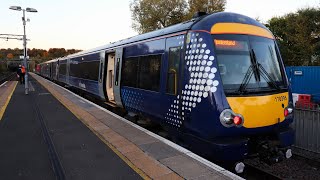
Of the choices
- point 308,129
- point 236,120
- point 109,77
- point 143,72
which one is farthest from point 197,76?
point 109,77

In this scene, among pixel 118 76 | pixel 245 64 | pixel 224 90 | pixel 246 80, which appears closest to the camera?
pixel 224 90

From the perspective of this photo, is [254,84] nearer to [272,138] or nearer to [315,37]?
[272,138]

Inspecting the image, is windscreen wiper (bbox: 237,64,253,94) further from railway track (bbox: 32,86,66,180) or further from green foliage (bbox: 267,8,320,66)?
green foliage (bbox: 267,8,320,66)

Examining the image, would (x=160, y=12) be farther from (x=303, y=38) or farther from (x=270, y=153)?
(x=270, y=153)

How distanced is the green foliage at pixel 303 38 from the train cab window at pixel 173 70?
93.6 ft

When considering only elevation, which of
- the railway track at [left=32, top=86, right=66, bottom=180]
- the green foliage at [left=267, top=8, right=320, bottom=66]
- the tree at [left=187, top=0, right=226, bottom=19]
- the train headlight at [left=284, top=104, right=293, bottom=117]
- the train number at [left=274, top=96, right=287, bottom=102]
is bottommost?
the railway track at [left=32, top=86, right=66, bottom=180]

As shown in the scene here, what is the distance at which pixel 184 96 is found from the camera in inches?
250

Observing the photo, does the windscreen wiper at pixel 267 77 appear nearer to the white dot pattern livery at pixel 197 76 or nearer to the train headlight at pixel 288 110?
the train headlight at pixel 288 110

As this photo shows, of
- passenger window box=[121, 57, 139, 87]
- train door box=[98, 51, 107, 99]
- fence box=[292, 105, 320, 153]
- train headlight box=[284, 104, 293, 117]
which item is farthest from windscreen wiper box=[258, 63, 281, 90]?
train door box=[98, 51, 107, 99]

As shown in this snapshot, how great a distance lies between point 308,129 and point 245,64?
3.50m

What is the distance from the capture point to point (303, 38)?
3195 cm

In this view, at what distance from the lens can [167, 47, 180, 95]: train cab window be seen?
671 cm

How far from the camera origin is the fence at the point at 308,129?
26.4 feet

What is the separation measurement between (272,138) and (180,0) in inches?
1742
